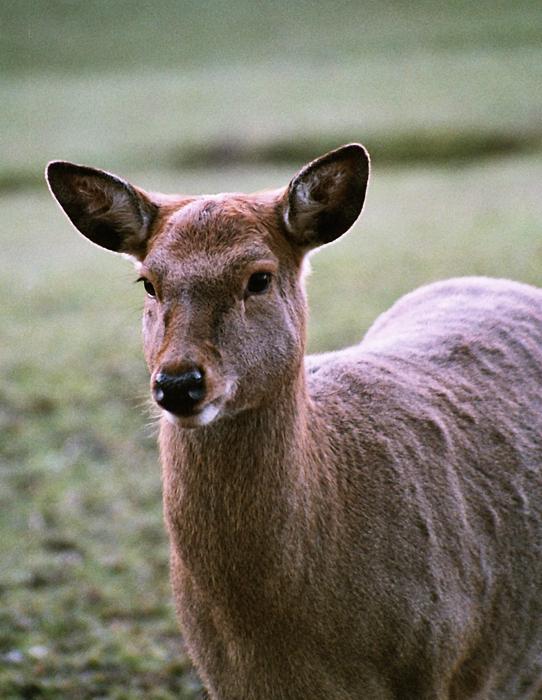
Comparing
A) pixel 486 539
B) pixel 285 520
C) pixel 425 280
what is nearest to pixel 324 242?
pixel 285 520

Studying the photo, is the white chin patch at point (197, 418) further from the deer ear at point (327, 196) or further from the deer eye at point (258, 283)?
the deer ear at point (327, 196)

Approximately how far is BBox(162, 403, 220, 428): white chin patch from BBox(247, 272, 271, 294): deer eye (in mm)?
406

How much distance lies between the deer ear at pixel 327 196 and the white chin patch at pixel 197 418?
0.72 meters

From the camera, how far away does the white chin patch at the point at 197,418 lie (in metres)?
2.86

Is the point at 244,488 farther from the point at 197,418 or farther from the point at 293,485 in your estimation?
the point at 197,418

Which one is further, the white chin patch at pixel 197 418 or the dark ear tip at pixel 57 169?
the dark ear tip at pixel 57 169

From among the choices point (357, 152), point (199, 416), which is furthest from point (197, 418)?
point (357, 152)

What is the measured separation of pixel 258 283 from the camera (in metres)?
3.15

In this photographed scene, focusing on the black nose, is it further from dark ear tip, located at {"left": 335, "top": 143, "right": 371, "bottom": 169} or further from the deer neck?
dark ear tip, located at {"left": 335, "top": 143, "right": 371, "bottom": 169}

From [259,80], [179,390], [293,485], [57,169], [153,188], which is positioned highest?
[259,80]

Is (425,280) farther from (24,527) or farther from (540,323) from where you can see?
(540,323)

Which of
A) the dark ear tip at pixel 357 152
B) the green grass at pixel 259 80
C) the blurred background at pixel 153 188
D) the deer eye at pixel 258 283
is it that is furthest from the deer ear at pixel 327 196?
the green grass at pixel 259 80

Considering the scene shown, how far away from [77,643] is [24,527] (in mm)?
1276

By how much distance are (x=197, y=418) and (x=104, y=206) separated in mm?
909
